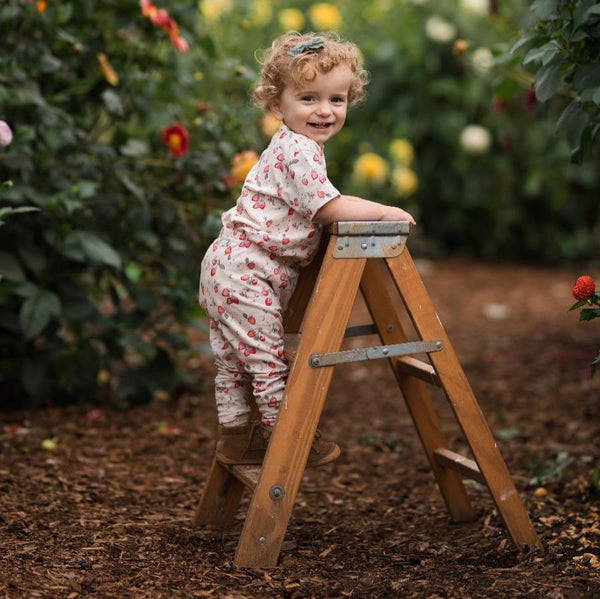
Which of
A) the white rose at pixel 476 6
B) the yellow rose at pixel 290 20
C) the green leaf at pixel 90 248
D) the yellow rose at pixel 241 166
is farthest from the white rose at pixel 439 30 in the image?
the green leaf at pixel 90 248

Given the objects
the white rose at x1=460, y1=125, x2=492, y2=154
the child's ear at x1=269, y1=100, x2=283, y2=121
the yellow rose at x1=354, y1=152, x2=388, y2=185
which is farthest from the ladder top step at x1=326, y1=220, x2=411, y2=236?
the white rose at x1=460, y1=125, x2=492, y2=154

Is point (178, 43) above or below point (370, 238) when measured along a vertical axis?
above

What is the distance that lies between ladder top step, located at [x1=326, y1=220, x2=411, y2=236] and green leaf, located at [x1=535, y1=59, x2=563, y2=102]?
1.99 feet

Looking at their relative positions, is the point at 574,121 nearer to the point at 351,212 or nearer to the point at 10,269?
the point at 351,212

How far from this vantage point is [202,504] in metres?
2.78

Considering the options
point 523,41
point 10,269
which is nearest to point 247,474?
point 10,269

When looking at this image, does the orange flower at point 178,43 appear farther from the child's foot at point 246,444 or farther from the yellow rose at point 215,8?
the yellow rose at point 215,8

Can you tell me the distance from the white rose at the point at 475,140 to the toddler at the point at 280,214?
14.6 ft

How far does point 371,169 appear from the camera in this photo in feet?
22.0

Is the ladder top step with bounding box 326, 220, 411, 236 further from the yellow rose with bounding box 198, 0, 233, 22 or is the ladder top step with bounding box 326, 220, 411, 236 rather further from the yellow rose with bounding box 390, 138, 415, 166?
the yellow rose with bounding box 390, 138, 415, 166

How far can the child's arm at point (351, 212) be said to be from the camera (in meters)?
2.36

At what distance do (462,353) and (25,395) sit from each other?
221 cm

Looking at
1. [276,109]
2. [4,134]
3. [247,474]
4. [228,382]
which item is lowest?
[247,474]

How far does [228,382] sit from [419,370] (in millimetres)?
521
